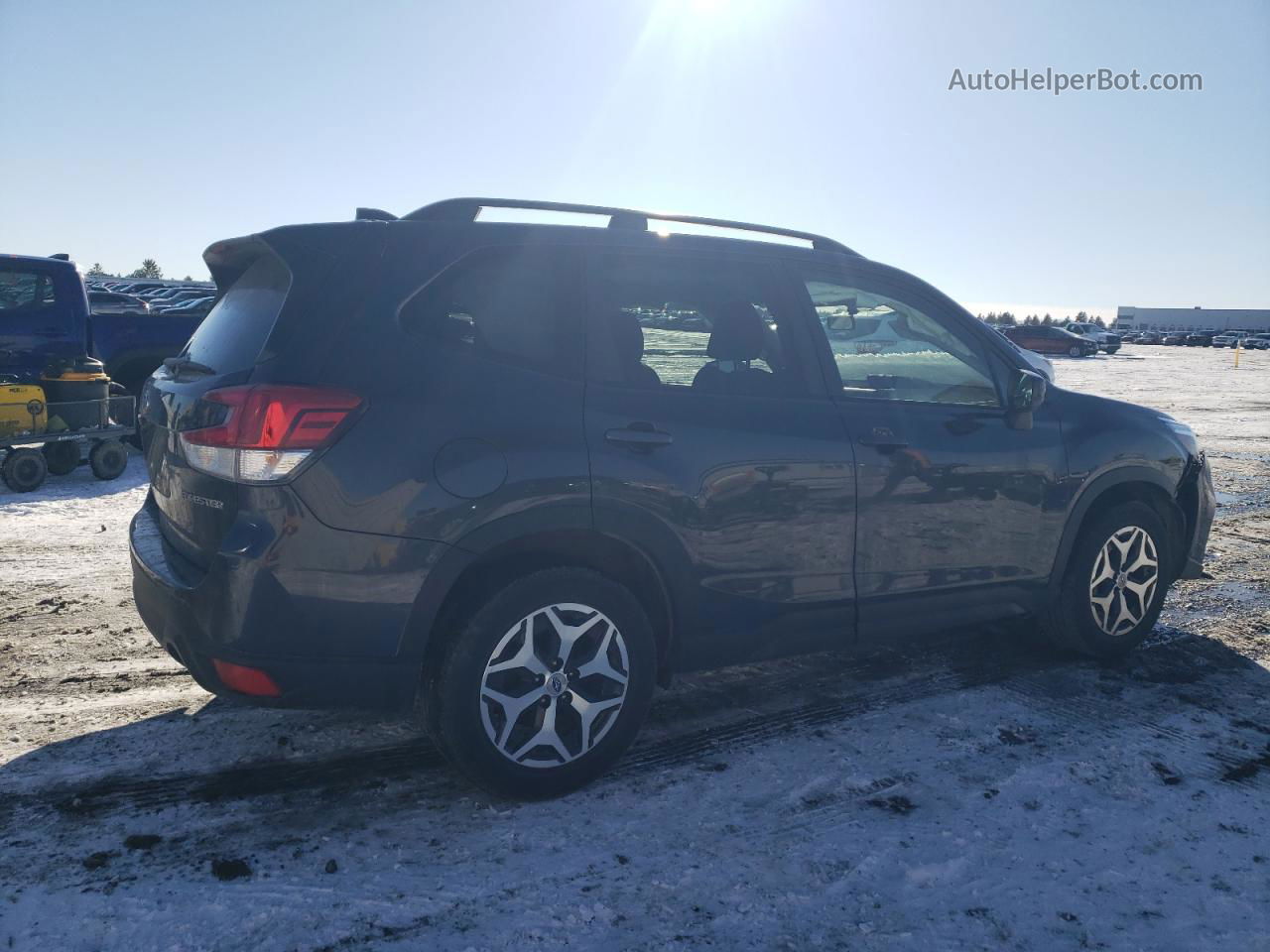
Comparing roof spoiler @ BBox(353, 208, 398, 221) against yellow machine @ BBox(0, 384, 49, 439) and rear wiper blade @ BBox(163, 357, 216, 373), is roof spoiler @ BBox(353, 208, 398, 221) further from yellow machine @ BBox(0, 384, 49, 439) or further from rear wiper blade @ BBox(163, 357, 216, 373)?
yellow machine @ BBox(0, 384, 49, 439)

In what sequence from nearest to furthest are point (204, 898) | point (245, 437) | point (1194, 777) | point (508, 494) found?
point (204, 898), point (245, 437), point (508, 494), point (1194, 777)

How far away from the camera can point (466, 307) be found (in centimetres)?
312

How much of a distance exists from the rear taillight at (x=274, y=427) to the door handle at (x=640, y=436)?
82 centimetres

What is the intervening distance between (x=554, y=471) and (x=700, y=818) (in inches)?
46.8

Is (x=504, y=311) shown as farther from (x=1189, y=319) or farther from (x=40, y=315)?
(x=1189, y=319)

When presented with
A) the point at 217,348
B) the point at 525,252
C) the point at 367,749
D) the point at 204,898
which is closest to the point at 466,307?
the point at 525,252

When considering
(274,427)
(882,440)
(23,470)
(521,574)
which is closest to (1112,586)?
(882,440)

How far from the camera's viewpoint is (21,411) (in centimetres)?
850

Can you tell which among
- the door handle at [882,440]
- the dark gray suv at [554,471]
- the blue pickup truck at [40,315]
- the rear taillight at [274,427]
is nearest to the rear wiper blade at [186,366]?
the dark gray suv at [554,471]

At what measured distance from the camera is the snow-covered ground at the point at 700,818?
249 cm

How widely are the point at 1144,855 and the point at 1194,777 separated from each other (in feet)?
2.28

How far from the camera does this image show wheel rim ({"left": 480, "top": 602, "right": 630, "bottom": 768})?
3014 millimetres

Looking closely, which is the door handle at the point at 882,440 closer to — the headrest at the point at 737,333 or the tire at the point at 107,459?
the headrest at the point at 737,333

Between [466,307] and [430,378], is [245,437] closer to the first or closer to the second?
[430,378]
